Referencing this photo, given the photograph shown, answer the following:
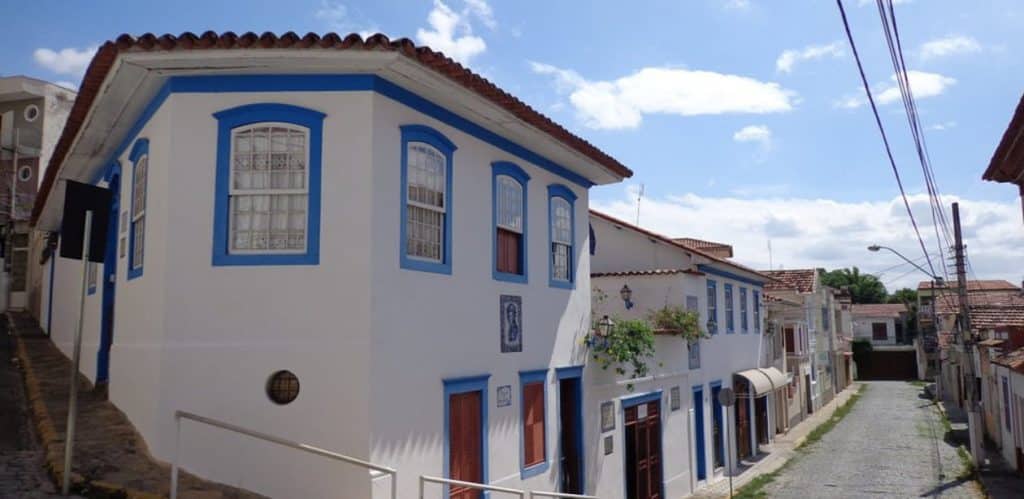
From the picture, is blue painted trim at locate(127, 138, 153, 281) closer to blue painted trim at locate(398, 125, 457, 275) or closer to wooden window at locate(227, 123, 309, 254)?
wooden window at locate(227, 123, 309, 254)

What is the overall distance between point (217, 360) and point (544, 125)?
16.2 ft

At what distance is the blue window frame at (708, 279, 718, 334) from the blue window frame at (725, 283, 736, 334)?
4.14ft

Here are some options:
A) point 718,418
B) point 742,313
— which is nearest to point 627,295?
point 718,418

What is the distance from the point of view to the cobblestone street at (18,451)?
21.9 ft

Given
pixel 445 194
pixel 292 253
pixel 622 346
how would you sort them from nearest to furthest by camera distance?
pixel 292 253
pixel 445 194
pixel 622 346

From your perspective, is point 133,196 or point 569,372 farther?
point 569,372

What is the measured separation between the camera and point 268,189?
25.7 feet

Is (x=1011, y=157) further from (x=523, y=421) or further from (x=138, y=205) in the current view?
(x=138, y=205)

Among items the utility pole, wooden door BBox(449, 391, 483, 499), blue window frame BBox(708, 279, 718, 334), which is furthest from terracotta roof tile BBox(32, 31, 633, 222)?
the utility pole

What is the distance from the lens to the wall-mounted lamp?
16.8m

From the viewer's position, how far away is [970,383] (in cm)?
2047

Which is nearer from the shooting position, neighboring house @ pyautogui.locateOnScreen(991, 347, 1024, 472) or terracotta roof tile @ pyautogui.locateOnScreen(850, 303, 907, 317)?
neighboring house @ pyautogui.locateOnScreen(991, 347, 1024, 472)

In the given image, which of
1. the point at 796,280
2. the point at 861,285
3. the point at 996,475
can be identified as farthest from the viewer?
the point at 861,285

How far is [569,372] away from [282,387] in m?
5.23
